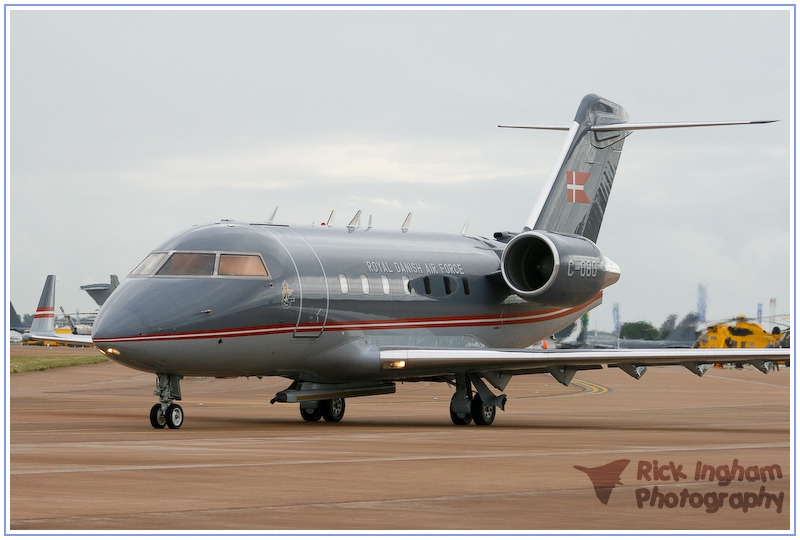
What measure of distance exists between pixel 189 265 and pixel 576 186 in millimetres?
12346

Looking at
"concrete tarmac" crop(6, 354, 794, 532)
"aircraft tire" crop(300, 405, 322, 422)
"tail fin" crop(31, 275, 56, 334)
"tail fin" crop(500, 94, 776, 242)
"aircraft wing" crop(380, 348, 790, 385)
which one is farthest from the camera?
"tail fin" crop(31, 275, 56, 334)

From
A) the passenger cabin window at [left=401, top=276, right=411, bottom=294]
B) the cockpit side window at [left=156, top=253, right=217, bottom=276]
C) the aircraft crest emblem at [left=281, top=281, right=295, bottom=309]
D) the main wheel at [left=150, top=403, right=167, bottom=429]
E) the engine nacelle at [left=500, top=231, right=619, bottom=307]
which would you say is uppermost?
the engine nacelle at [left=500, top=231, right=619, bottom=307]

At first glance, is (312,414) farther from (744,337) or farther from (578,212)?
(744,337)

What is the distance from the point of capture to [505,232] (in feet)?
105

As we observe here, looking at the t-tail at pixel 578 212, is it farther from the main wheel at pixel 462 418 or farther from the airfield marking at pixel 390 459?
the airfield marking at pixel 390 459

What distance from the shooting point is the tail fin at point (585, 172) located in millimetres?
32625

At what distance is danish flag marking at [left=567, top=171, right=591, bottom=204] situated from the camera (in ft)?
108

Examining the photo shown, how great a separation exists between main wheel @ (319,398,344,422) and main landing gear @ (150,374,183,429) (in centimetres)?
458

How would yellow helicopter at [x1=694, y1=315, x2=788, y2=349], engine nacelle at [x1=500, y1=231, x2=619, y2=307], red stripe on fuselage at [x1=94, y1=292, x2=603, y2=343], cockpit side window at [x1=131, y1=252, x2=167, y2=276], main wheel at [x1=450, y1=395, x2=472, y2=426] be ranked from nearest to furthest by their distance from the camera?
red stripe on fuselage at [x1=94, y1=292, x2=603, y2=343] < cockpit side window at [x1=131, y1=252, x2=167, y2=276] < main wheel at [x1=450, y1=395, x2=472, y2=426] < engine nacelle at [x1=500, y1=231, x2=619, y2=307] < yellow helicopter at [x1=694, y1=315, x2=788, y2=349]

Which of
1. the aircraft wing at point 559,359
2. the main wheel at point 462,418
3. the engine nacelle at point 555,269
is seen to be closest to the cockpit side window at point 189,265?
the aircraft wing at point 559,359

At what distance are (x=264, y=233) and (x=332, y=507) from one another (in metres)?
13.5

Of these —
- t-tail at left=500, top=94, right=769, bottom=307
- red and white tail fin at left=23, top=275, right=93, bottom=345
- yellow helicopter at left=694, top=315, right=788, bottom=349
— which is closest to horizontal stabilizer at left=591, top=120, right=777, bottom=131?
t-tail at left=500, top=94, right=769, bottom=307

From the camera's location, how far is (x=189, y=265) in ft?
77.9

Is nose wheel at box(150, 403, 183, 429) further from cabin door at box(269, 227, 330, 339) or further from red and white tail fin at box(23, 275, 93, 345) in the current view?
red and white tail fin at box(23, 275, 93, 345)
